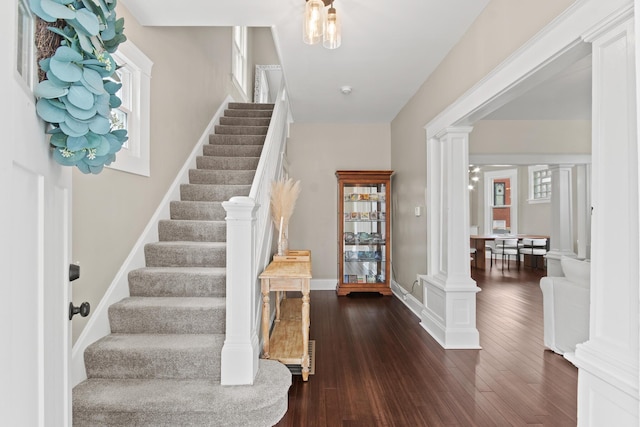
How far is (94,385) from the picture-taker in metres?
2.04

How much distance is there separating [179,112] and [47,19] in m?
3.26

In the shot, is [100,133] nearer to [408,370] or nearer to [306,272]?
[306,272]

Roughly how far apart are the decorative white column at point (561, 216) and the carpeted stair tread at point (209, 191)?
18.2 ft

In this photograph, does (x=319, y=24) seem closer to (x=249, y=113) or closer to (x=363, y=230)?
(x=249, y=113)

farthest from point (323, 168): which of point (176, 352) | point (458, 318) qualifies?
point (176, 352)

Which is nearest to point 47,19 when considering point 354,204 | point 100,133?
point 100,133

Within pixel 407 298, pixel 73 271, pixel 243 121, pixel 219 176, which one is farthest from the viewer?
pixel 243 121

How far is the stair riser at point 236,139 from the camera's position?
4.61m

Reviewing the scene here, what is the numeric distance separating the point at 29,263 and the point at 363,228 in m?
4.87

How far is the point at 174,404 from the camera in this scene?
6.24 feet

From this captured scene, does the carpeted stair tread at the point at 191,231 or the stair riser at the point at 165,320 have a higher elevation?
the carpeted stair tread at the point at 191,231

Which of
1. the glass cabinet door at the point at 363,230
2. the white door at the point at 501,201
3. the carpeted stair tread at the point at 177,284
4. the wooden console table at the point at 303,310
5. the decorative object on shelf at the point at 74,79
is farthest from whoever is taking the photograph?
the white door at the point at 501,201

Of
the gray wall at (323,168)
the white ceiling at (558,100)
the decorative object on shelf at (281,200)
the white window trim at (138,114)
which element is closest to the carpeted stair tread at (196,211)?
the white window trim at (138,114)

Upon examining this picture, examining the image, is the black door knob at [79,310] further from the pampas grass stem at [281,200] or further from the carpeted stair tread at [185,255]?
the pampas grass stem at [281,200]
